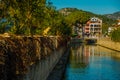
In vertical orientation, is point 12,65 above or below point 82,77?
above

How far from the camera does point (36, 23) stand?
32.9m

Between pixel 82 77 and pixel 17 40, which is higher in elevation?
pixel 17 40

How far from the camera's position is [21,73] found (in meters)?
11.8

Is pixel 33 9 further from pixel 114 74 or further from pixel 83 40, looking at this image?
pixel 83 40

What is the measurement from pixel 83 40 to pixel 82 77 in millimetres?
142628

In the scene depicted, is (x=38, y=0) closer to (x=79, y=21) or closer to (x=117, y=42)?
(x=117, y=42)

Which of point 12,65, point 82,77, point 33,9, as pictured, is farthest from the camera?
point 82,77

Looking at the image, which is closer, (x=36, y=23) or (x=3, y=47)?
(x=3, y=47)

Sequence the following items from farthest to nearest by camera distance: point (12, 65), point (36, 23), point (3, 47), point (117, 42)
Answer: point (117, 42), point (36, 23), point (12, 65), point (3, 47)

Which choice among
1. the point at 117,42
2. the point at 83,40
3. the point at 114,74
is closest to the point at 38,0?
the point at 114,74

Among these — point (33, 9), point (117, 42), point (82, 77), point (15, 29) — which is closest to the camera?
point (15, 29)

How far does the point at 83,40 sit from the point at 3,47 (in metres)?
169

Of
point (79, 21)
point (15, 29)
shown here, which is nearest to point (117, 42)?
point (15, 29)

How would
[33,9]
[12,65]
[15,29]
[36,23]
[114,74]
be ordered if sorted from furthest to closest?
[114,74]
[36,23]
[33,9]
[15,29]
[12,65]
